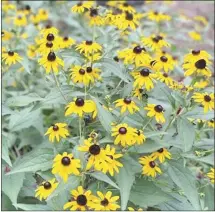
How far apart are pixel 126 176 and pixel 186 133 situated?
1.15 ft

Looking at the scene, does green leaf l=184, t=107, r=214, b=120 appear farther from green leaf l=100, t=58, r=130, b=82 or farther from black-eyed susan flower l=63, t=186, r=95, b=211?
black-eyed susan flower l=63, t=186, r=95, b=211

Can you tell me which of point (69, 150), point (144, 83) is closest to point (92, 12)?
point (144, 83)

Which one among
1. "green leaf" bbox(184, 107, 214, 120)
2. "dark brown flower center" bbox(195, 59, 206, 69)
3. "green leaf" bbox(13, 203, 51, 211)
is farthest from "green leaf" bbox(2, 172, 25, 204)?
"dark brown flower center" bbox(195, 59, 206, 69)

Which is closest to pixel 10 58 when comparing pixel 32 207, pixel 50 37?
pixel 50 37

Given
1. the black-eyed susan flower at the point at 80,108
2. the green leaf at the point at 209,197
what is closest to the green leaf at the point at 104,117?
the black-eyed susan flower at the point at 80,108

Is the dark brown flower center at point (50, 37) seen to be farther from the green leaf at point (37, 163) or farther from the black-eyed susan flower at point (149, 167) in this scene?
the black-eyed susan flower at point (149, 167)

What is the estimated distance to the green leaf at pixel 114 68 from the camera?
81.4 inches

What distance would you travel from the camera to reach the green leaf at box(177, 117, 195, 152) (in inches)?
76.5

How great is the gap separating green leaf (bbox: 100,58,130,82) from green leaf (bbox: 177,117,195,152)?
11.3 inches

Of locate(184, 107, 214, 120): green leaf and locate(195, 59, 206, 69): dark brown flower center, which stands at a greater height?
locate(195, 59, 206, 69): dark brown flower center

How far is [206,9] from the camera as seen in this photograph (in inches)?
250

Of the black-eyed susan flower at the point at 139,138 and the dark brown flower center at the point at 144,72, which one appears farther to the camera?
the dark brown flower center at the point at 144,72

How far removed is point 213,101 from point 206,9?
14.8ft

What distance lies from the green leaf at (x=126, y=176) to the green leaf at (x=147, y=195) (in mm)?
96
